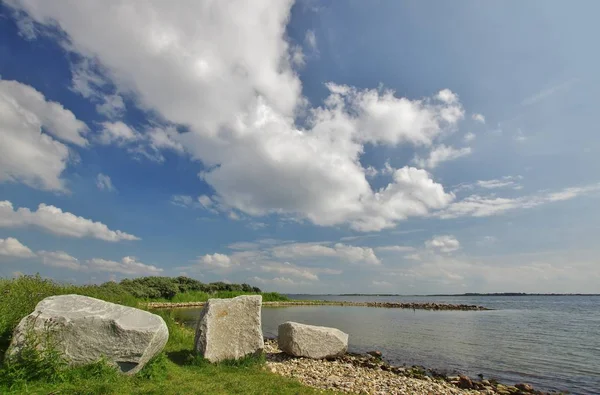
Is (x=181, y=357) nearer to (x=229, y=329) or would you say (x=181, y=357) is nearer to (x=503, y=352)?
(x=229, y=329)

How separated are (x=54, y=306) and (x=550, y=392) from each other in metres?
20.0

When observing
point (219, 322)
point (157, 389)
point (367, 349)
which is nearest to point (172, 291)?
point (367, 349)

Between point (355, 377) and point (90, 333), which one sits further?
point (355, 377)

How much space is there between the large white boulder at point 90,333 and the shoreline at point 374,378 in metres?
5.42

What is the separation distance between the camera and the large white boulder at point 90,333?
9.95 meters

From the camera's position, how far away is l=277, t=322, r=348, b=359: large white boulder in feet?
58.2

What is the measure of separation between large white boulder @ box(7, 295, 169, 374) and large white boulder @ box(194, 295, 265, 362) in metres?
2.68

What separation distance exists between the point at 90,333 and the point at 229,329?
5.33 meters

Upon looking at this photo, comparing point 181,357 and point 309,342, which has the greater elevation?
point 309,342

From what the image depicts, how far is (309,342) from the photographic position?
18016 mm

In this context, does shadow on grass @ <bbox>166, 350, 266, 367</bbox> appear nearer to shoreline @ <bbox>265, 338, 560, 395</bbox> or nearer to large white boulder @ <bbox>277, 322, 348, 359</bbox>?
shoreline @ <bbox>265, 338, 560, 395</bbox>

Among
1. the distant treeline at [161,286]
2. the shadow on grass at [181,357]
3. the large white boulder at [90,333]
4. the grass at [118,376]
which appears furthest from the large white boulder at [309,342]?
the distant treeline at [161,286]

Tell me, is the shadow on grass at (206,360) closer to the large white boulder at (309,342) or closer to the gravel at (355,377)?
the gravel at (355,377)

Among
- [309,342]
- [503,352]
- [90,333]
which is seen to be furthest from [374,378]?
[503,352]
